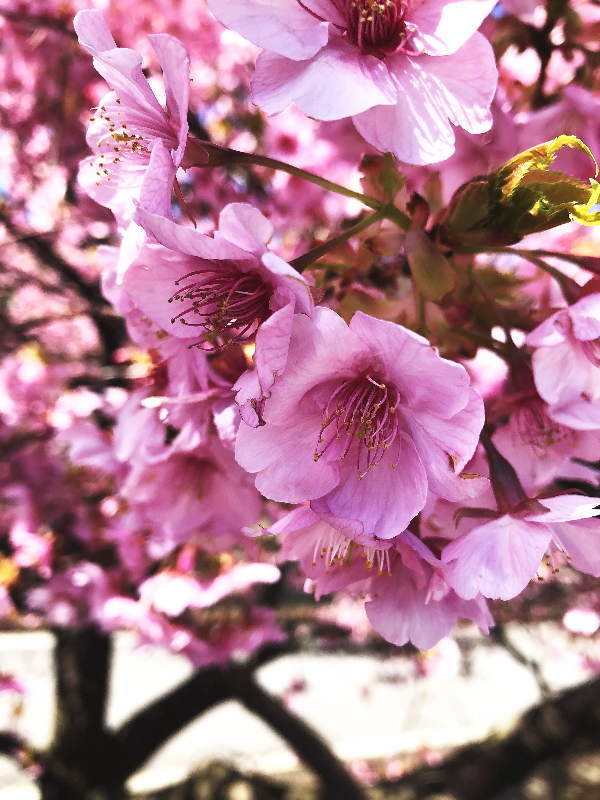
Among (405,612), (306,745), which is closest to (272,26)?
(405,612)

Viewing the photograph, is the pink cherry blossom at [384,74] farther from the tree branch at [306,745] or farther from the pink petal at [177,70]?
the tree branch at [306,745]

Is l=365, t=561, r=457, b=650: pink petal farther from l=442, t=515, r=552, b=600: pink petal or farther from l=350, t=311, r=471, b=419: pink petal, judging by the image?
l=350, t=311, r=471, b=419: pink petal

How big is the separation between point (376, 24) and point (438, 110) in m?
0.16

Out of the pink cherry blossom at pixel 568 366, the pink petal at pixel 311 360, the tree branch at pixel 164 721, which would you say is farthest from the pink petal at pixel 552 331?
the tree branch at pixel 164 721

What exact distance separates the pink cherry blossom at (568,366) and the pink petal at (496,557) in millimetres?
149

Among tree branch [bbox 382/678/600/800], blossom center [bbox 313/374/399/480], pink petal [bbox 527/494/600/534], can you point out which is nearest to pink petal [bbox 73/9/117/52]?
blossom center [bbox 313/374/399/480]

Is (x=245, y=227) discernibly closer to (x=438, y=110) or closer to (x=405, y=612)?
→ (x=438, y=110)

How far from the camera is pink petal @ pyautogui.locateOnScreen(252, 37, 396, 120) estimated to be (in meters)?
0.64

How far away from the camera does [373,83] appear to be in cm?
68

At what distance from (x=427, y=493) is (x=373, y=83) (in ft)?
1.50

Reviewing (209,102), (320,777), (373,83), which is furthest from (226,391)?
(320,777)

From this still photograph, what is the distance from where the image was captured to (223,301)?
2.36 feet

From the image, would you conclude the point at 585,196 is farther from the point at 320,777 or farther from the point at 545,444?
the point at 320,777

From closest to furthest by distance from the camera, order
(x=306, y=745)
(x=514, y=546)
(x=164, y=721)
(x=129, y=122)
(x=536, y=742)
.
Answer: (x=514, y=546), (x=129, y=122), (x=536, y=742), (x=164, y=721), (x=306, y=745)
